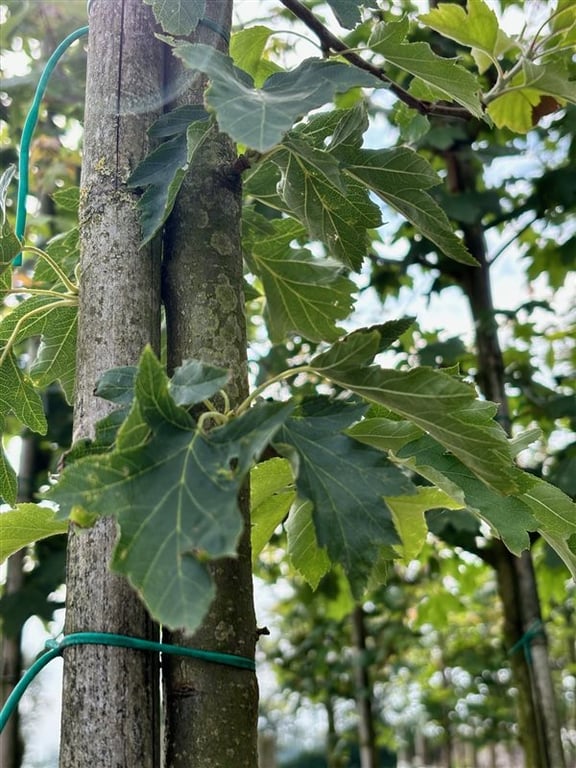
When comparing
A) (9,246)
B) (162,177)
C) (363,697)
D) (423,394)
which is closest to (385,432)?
(423,394)

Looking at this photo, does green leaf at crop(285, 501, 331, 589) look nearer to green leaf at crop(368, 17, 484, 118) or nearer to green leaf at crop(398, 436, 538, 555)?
green leaf at crop(398, 436, 538, 555)

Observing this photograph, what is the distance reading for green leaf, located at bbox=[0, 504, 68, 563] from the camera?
699 mm

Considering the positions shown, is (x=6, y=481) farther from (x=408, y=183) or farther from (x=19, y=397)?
(x=408, y=183)

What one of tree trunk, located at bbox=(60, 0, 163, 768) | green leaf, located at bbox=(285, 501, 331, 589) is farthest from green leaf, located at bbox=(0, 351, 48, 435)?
green leaf, located at bbox=(285, 501, 331, 589)

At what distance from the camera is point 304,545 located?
797 mm

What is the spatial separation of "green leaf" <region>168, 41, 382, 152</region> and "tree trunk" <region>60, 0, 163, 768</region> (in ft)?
0.56

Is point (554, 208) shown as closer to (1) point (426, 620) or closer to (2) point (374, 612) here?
(1) point (426, 620)

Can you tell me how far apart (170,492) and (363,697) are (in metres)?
3.42

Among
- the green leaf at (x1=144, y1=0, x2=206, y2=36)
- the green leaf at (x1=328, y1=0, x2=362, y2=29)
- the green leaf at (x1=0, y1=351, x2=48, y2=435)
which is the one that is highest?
the green leaf at (x1=328, y1=0, x2=362, y2=29)

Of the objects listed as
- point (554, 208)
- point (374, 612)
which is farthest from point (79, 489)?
point (374, 612)

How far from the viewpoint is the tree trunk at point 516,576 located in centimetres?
197

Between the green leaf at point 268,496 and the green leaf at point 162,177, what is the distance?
9.4 inches

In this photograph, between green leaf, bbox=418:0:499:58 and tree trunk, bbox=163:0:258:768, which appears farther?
green leaf, bbox=418:0:499:58

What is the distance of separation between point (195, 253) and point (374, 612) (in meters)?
3.73
